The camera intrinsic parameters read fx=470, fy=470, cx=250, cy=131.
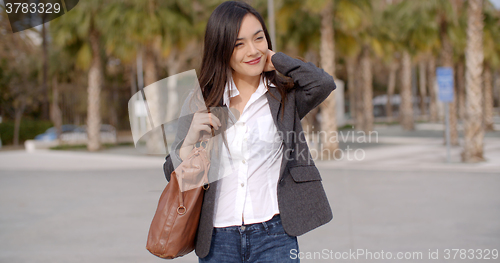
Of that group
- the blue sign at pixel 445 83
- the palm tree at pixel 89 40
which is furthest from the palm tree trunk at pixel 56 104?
the blue sign at pixel 445 83

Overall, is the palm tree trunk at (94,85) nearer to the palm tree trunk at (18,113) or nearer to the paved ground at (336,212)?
the palm tree trunk at (18,113)

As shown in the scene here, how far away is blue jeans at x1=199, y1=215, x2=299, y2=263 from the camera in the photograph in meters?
1.80

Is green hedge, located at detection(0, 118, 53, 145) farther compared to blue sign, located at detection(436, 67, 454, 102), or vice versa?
green hedge, located at detection(0, 118, 53, 145)

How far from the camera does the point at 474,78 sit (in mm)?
11727

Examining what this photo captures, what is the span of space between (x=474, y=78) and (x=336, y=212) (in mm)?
7128

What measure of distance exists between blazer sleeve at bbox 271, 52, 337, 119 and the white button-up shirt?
171 mm

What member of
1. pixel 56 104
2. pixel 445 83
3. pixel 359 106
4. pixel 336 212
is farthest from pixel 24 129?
pixel 336 212

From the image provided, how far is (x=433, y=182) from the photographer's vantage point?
927cm

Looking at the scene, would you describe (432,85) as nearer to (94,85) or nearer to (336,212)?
(94,85)

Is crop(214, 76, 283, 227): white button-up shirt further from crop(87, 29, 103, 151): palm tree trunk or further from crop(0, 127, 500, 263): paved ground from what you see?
crop(87, 29, 103, 151): palm tree trunk

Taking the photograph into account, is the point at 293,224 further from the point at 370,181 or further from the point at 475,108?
the point at 475,108

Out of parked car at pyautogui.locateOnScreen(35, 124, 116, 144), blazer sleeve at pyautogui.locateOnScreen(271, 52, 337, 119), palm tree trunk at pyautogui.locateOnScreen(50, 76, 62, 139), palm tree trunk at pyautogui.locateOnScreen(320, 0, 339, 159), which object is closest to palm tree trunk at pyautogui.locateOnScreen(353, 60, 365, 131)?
palm tree trunk at pyautogui.locateOnScreen(320, 0, 339, 159)

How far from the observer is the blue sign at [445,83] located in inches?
495

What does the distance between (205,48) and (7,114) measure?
31868 mm
